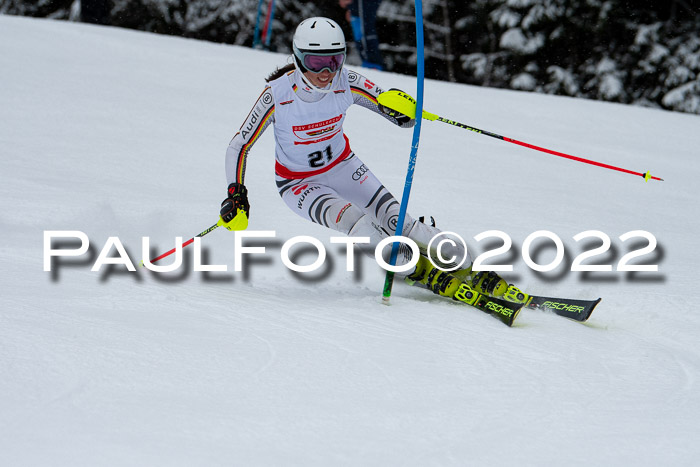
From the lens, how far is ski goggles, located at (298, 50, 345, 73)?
3.74 metres

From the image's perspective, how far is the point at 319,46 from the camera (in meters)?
3.70

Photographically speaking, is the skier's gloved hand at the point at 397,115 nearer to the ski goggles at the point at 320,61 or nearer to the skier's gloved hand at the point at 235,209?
the ski goggles at the point at 320,61

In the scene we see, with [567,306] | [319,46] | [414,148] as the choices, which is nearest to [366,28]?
[319,46]

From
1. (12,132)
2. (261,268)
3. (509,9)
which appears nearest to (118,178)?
(12,132)

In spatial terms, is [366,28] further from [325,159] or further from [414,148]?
[414,148]

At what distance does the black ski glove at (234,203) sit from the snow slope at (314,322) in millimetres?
369

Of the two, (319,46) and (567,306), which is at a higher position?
(319,46)

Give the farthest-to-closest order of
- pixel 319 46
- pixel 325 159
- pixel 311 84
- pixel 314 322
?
pixel 325 159
pixel 311 84
pixel 319 46
pixel 314 322

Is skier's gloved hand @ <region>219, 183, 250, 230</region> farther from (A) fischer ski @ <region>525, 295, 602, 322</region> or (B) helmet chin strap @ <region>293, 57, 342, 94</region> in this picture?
(A) fischer ski @ <region>525, 295, 602, 322</region>

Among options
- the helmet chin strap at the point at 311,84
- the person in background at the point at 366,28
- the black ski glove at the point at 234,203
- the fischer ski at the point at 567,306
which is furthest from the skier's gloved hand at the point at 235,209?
the person in background at the point at 366,28

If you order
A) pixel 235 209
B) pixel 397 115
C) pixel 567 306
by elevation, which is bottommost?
pixel 567 306

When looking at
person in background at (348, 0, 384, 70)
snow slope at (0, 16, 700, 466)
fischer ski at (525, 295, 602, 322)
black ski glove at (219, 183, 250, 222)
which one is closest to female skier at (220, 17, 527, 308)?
black ski glove at (219, 183, 250, 222)

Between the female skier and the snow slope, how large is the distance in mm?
313

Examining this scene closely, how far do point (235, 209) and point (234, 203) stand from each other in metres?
0.03
